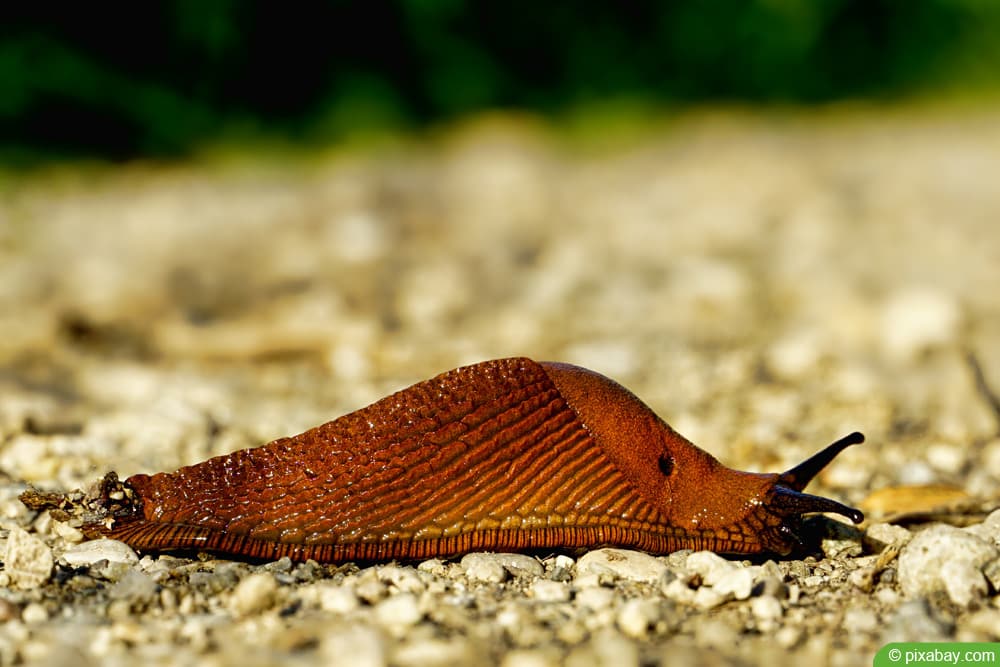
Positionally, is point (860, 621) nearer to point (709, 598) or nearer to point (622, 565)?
point (709, 598)

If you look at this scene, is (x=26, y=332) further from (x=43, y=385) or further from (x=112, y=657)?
(x=112, y=657)

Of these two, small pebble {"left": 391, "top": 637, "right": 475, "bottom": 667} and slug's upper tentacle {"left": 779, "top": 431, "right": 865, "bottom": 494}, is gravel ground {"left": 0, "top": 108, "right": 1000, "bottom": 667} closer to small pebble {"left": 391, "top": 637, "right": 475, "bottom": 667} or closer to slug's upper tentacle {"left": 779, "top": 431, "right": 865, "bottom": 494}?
small pebble {"left": 391, "top": 637, "right": 475, "bottom": 667}

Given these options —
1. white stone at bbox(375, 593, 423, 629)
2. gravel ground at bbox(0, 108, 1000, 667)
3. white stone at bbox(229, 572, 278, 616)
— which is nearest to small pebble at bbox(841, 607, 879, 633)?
gravel ground at bbox(0, 108, 1000, 667)

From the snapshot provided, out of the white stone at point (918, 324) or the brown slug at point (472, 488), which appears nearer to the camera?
the brown slug at point (472, 488)

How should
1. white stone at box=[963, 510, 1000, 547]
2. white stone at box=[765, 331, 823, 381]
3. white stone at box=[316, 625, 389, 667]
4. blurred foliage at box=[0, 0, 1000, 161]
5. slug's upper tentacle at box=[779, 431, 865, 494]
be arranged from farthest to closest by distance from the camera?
blurred foliage at box=[0, 0, 1000, 161] → white stone at box=[765, 331, 823, 381] → slug's upper tentacle at box=[779, 431, 865, 494] → white stone at box=[963, 510, 1000, 547] → white stone at box=[316, 625, 389, 667]

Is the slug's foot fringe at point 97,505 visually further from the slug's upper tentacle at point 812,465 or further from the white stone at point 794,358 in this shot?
the white stone at point 794,358

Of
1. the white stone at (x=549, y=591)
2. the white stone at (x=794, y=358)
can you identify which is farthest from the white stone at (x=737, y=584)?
the white stone at (x=794, y=358)
